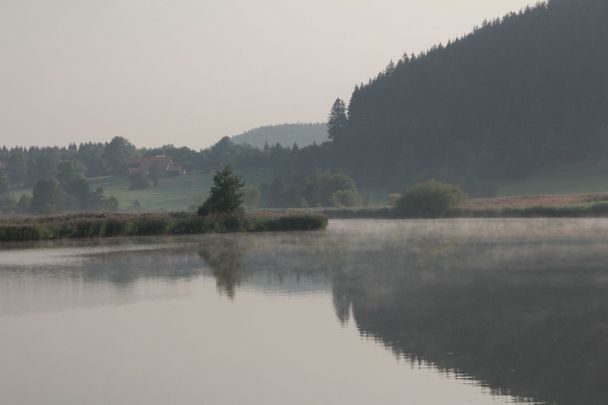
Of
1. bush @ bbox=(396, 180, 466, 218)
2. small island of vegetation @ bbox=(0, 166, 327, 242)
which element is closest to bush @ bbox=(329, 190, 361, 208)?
bush @ bbox=(396, 180, 466, 218)

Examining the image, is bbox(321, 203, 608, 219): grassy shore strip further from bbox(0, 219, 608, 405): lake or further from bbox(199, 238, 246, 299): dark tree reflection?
bbox(0, 219, 608, 405): lake

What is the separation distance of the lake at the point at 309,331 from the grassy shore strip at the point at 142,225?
2594cm

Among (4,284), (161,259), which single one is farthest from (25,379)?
(161,259)

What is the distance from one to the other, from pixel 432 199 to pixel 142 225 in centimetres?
4395

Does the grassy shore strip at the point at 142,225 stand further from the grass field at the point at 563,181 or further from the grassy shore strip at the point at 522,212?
the grass field at the point at 563,181

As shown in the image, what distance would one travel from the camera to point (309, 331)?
25281 millimetres

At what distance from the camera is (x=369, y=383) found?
63.0ft

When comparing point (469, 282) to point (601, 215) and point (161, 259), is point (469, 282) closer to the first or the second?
point (161, 259)

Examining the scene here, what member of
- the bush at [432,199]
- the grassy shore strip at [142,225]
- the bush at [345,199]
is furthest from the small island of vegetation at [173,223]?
the bush at [345,199]

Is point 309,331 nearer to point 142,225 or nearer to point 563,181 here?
point 142,225

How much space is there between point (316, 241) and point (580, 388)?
48.6m

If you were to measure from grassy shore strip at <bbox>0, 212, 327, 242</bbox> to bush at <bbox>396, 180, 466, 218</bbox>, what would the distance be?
3045cm

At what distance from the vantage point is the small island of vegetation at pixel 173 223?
7425 cm

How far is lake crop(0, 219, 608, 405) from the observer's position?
18781mm
